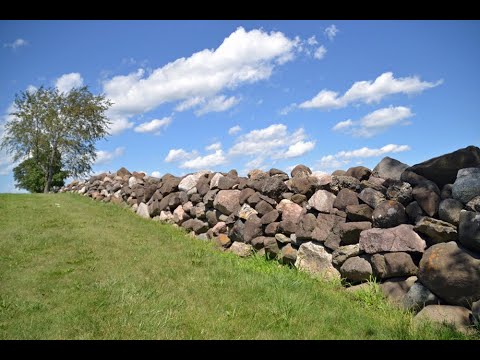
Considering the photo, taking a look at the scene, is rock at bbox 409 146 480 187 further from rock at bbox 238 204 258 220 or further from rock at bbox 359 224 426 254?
rock at bbox 238 204 258 220

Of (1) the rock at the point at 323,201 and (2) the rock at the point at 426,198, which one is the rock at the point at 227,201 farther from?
(2) the rock at the point at 426,198

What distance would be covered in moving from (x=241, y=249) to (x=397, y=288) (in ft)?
13.0

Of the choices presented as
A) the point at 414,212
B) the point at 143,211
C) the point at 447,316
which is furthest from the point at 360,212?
the point at 143,211

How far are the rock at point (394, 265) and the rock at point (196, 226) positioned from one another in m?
5.93

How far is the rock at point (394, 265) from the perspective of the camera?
5652 mm

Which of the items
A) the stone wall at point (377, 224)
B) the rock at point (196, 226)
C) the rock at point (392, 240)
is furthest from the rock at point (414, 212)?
the rock at point (196, 226)

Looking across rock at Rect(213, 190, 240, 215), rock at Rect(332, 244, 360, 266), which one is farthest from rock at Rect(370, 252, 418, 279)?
rock at Rect(213, 190, 240, 215)

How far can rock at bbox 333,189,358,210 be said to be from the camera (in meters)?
6.94

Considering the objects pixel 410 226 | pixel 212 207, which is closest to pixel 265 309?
pixel 410 226

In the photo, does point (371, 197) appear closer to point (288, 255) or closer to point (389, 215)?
point (389, 215)

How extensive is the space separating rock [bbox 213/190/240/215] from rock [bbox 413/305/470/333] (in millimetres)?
5423

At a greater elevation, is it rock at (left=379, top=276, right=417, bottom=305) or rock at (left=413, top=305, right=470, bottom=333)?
rock at (left=379, top=276, right=417, bottom=305)

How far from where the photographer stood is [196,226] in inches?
438
